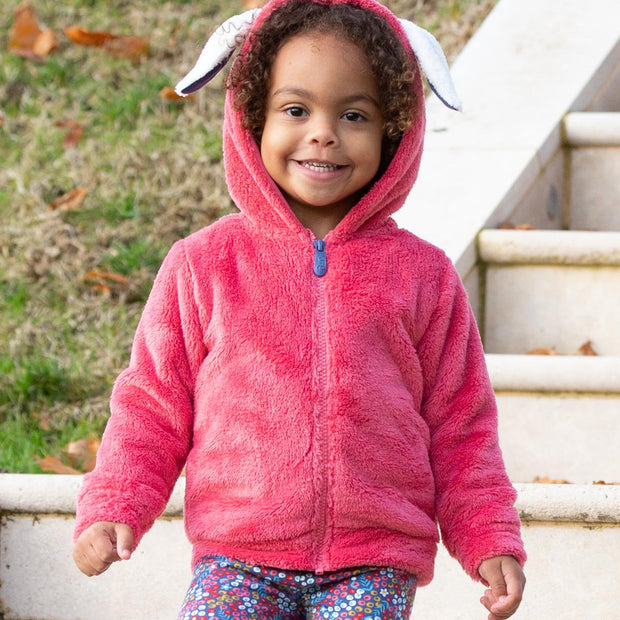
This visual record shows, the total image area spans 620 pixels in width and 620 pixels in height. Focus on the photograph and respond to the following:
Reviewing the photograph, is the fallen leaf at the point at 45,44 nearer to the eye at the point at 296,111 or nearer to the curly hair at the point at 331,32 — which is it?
the curly hair at the point at 331,32

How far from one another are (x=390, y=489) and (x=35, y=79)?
329 cm

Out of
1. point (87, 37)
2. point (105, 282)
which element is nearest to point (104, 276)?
point (105, 282)

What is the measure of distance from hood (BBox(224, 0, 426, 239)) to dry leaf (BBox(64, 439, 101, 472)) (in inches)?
46.8

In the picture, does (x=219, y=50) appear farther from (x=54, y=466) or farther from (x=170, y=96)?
(x=170, y=96)

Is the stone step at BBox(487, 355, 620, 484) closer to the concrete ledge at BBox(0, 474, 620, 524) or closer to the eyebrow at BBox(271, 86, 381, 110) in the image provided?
the concrete ledge at BBox(0, 474, 620, 524)

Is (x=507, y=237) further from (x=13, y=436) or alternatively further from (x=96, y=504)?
(x=96, y=504)

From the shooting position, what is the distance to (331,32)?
7.24 feet

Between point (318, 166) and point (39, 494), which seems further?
point (39, 494)

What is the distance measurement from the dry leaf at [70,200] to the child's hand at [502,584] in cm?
247

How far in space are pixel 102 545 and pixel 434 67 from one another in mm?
1024

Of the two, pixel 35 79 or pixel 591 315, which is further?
pixel 35 79

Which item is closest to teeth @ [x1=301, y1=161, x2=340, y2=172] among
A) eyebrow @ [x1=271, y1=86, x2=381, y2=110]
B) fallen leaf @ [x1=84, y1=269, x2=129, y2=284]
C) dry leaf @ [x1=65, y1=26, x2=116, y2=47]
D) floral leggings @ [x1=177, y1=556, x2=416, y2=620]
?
eyebrow @ [x1=271, y1=86, x2=381, y2=110]

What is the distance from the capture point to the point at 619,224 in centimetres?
415

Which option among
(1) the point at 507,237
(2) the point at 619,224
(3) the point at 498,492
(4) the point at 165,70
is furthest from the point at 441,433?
(4) the point at 165,70
